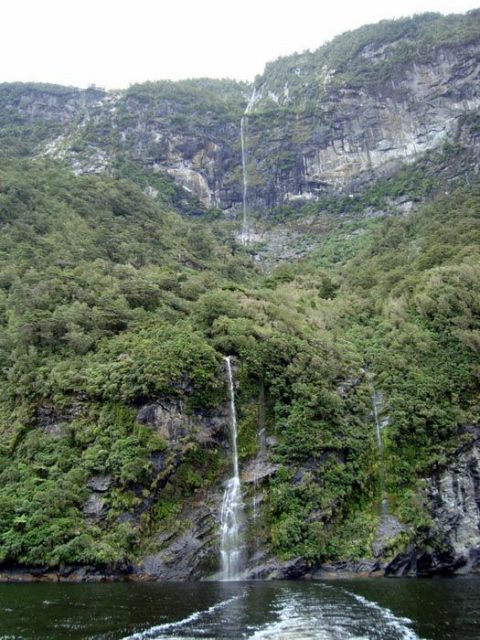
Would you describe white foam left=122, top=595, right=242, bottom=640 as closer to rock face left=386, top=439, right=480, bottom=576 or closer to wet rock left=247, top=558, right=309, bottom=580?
wet rock left=247, top=558, right=309, bottom=580

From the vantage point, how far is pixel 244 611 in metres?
20.1

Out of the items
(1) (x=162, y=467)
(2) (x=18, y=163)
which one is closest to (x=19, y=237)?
(2) (x=18, y=163)

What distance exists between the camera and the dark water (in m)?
16.5

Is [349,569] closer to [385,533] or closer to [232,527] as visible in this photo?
[385,533]

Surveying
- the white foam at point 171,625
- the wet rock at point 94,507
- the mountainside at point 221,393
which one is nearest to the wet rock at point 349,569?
the mountainside at point 221,393

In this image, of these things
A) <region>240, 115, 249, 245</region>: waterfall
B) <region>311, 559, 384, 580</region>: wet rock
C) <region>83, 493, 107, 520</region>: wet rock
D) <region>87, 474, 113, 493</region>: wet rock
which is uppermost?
<region>240, 115, 249, 245</region>: waterfall

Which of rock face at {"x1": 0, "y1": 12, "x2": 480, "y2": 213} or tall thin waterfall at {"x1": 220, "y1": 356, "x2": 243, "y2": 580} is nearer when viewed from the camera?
tall thin waterfall at {"x1": 220, "y1": 356, "x2": 243, "y2": 580}

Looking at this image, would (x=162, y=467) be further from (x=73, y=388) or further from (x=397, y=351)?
(x=397, y=351)

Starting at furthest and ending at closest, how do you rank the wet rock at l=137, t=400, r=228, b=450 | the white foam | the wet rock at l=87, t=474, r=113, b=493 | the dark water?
the wet rock at l=137, t=400, r=228, b=450, the wet rock at l=87, t=474, r=113, b=493, the dark water, the white foam

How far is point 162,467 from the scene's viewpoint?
34.0 m

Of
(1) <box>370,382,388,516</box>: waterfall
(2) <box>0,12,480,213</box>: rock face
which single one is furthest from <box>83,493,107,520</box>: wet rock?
(2) <box>0,12,480,213</box>: rock face

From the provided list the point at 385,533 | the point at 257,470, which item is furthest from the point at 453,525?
the point at 257,470

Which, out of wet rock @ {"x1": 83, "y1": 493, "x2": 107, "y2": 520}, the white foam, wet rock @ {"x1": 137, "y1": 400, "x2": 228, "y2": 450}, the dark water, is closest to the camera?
the white foam

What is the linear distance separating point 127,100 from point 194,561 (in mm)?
115350
